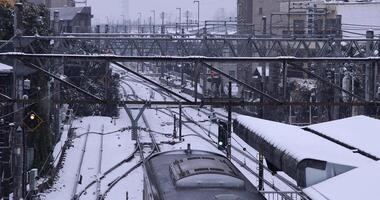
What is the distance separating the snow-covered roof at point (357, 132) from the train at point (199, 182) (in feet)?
3.64

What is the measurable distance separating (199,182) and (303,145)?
123 centimetres

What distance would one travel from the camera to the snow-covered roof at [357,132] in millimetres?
6059

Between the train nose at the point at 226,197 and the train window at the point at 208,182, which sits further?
the train window at the point at 208,182

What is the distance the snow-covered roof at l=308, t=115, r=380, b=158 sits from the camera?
19.9ft

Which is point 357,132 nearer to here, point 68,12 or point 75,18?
point 75,18

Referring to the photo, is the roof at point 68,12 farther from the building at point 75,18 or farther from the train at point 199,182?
the train at point 199,182

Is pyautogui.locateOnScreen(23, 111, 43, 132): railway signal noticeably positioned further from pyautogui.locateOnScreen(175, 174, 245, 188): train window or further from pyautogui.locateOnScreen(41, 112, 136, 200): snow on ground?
pyautogui.locateOnScreen(175, 174, 245, 188): train window

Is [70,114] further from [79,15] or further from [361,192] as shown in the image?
[361,192]

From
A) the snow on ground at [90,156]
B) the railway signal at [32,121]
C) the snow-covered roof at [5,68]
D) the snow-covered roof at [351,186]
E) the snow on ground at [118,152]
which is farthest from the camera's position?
the snow on ground at [90,156]

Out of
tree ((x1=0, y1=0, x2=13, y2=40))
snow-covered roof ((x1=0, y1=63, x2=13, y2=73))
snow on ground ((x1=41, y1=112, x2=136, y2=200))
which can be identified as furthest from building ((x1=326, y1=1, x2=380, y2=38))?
snow-covered roof ((x1=0, y1=63, x2=13, y2=73))

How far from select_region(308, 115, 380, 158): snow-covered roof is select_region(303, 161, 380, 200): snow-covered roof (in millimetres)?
498

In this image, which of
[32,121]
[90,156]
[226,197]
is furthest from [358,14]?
[226,197]

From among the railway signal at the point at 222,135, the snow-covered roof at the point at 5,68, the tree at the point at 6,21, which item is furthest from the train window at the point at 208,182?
the tree at the point at 6,21

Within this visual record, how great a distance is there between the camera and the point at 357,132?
6.84 m
